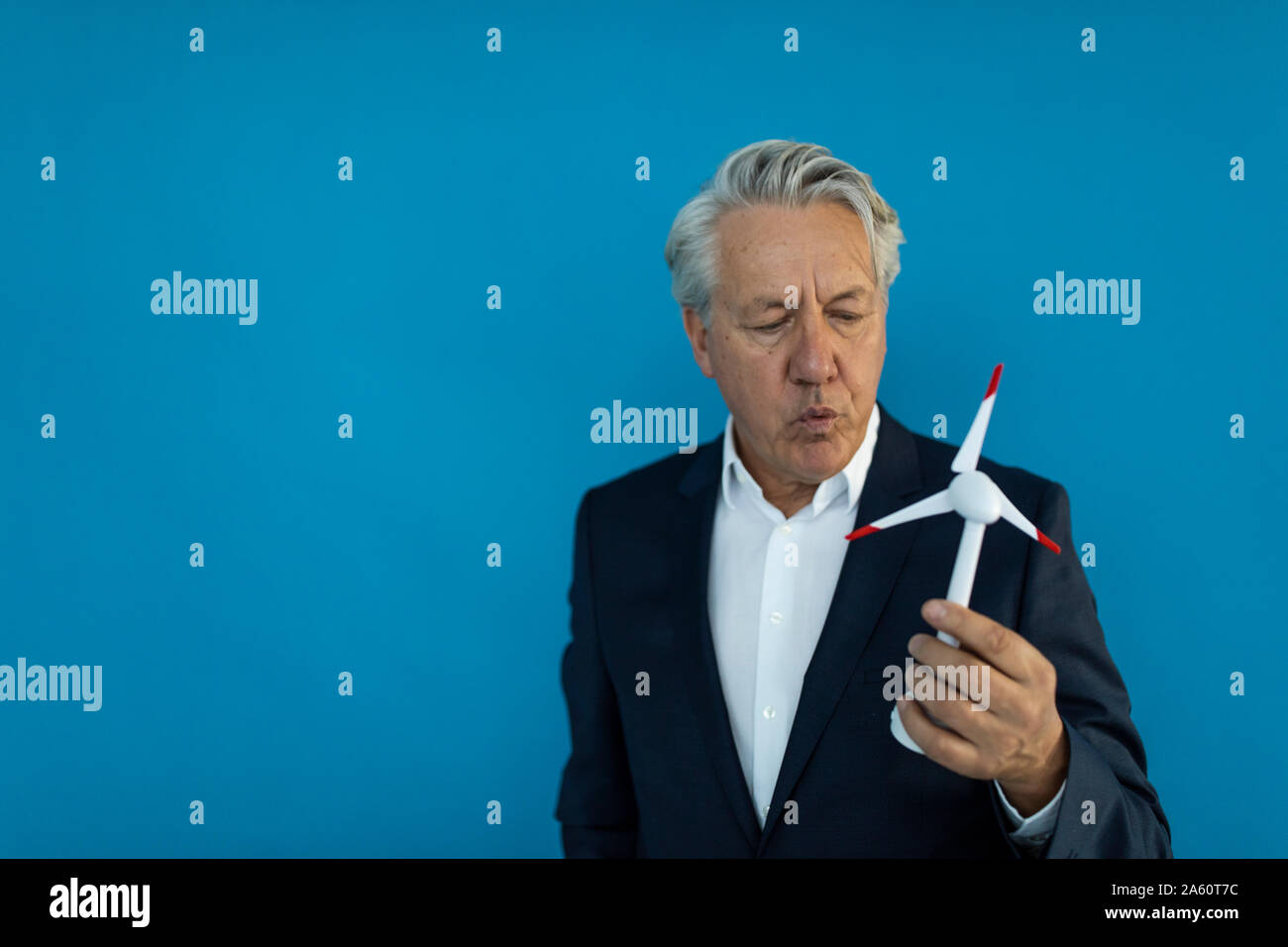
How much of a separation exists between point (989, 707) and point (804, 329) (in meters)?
1.10

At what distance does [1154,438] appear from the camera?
11.2 ft

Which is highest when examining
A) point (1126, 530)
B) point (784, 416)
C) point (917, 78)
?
point (917, 78)

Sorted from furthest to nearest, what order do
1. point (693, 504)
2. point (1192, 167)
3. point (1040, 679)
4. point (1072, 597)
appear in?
point (1192, 167) → point (693, 504) → point (1072, 597) → point (1040, 679)

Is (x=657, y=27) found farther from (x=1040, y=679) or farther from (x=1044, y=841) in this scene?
(x=1044, y=841)

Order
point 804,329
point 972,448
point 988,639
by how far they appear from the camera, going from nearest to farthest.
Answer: point 988,639, point 972,448, point 804,329

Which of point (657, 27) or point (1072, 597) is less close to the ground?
point (657, 27)

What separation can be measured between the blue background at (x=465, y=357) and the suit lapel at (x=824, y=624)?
0.78m

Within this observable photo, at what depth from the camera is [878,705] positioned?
2629mm

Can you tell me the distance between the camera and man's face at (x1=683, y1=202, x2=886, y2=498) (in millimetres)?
2701

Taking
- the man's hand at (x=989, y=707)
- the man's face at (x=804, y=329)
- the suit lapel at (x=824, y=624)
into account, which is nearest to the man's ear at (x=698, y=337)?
the man's face at (x=804, y=329)

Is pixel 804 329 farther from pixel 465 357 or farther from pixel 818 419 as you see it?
pixel 465 357

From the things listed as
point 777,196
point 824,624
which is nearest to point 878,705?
point 824,624

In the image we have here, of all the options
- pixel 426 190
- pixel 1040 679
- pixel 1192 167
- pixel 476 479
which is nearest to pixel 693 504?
pixel 476 479
